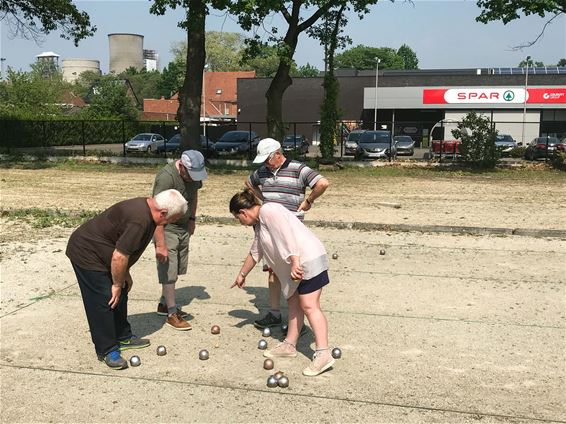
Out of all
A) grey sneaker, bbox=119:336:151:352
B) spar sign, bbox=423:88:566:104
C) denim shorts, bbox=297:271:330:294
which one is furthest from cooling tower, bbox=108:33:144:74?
denim shorts, bbox=297:271:330:294

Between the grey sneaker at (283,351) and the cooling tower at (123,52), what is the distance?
585ft

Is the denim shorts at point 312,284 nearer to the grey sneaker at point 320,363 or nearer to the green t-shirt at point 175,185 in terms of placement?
the grey sneaker at point 320,363

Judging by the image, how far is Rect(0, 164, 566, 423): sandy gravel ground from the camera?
3.90m

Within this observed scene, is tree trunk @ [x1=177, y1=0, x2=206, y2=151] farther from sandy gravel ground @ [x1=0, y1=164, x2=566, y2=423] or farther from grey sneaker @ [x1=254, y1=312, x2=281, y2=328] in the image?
grey sneaker @ [x1=254, y1=312, x2=281, y2=328]

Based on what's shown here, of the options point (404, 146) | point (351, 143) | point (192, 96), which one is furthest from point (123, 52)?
point (192, 96)

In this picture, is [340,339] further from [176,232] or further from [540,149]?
[540,149]

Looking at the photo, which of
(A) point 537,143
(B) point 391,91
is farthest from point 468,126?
(B) point 391,91

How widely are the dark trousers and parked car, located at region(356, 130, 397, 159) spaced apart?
896 inches

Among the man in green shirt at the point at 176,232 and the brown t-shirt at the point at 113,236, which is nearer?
the brown t-shirt at the point at 113,236

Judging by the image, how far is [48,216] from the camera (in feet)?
37.6

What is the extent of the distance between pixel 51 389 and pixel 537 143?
2891 centimetres

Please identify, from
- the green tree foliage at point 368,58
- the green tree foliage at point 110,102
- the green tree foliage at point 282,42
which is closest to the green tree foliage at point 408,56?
the green tree foliage at point 368,58

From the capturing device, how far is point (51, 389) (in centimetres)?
415

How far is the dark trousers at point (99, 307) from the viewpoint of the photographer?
175 inches
